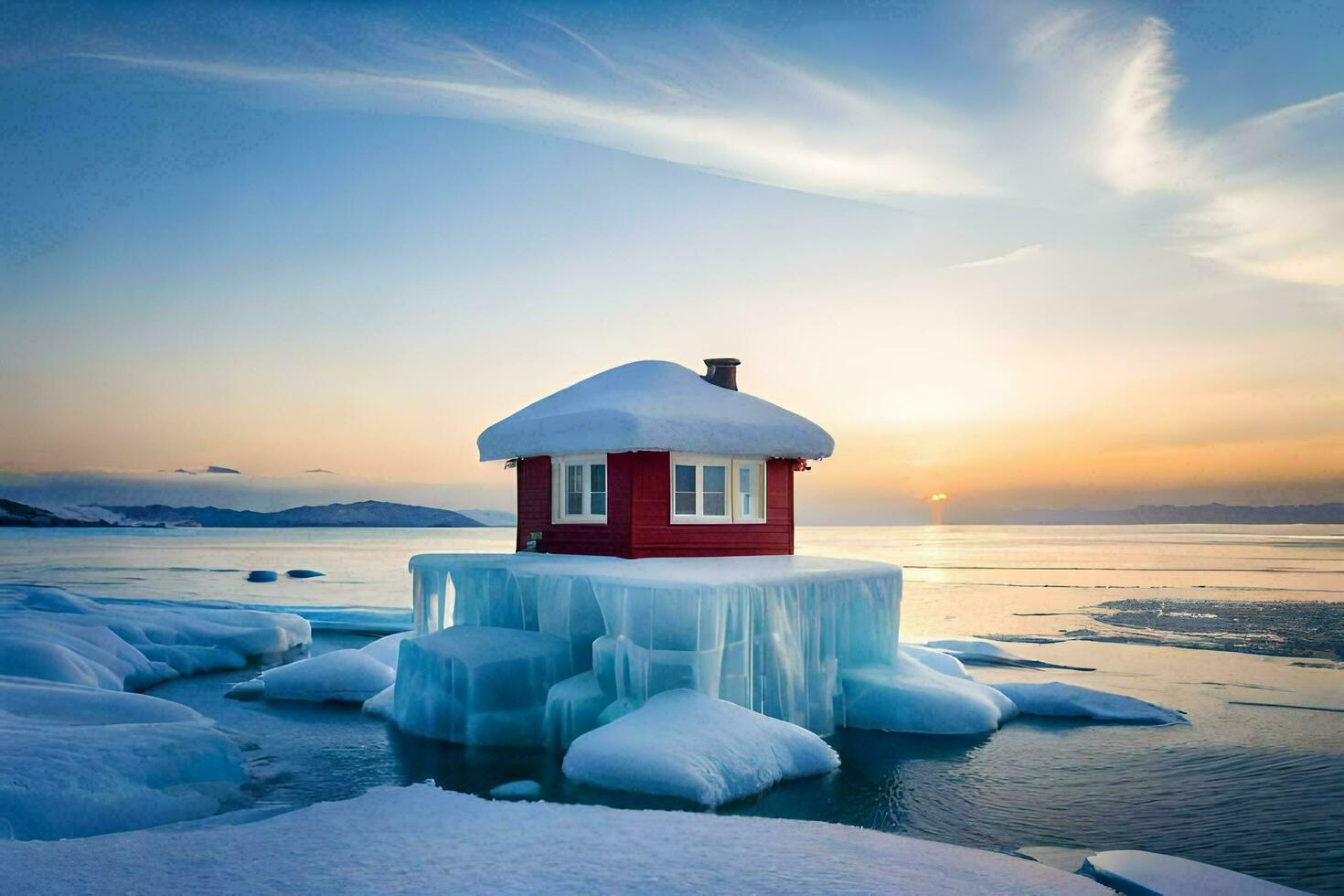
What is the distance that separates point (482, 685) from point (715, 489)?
6324 mm

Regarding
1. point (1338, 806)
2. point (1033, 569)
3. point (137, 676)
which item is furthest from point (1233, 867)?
point (1033, 569)

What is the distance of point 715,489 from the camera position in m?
19.3

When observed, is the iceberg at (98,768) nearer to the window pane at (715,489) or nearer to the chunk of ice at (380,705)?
the chunk of ice at (380,705)

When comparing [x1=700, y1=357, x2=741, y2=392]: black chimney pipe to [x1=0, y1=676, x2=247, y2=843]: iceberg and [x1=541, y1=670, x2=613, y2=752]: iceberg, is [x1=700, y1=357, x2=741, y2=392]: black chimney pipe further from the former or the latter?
[x1=0, y1=676, x2=247, y2=843]: iceberg

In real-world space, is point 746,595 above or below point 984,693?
above

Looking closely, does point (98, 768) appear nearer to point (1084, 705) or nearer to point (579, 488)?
point (579, 488)

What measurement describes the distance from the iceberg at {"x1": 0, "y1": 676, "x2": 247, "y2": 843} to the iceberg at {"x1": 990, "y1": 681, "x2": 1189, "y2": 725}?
15272mm

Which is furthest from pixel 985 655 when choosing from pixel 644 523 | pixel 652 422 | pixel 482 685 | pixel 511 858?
pixel 511 858

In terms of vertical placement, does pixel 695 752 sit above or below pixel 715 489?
below

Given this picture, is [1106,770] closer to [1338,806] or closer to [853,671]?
[1338,806]

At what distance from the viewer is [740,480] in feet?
64.4

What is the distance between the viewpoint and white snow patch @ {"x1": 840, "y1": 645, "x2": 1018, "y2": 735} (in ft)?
57.0

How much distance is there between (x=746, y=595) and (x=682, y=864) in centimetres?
735

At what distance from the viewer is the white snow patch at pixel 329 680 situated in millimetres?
20697
